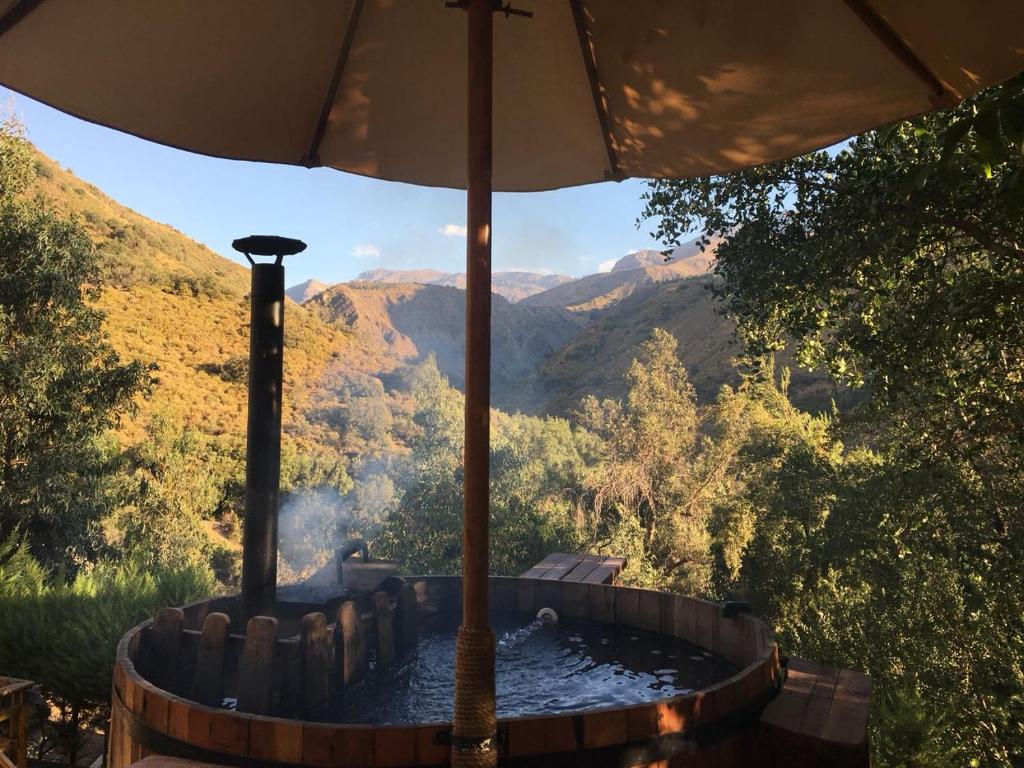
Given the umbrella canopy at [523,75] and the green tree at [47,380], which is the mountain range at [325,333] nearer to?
the green tree at [47,380]

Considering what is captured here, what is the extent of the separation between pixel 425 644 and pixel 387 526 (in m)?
9.72

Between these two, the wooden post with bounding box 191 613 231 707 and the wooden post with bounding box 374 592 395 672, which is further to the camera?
the wooden post with bounding box 374 592 395 672

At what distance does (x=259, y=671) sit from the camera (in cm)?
267

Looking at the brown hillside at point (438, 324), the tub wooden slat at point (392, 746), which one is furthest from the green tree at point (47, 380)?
the brown hillside at point (438, 324)

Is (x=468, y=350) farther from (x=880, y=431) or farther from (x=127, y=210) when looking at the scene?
(x=127, y=210)

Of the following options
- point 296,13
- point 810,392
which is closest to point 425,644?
point 296,13

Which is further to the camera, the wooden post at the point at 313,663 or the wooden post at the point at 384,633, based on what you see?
the wooden post at the point at 384,633

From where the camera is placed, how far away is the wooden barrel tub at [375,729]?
195 centimetres

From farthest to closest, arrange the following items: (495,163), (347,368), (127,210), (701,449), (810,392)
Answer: (127,210), (347,368), (810,392), (701,449), (495,163)

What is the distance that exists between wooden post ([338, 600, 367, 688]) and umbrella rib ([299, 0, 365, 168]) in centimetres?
183

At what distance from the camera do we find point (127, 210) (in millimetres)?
41344

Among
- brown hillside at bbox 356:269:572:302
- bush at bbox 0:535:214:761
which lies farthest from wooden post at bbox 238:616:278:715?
brown hillside at bbox 356:269:572:302

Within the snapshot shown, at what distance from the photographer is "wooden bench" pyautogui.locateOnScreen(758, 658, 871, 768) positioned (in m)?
2.27

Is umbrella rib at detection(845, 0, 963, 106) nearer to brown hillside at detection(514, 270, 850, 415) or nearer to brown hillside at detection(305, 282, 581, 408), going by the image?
brown hillside at detection(514, 270, 850, 415)
